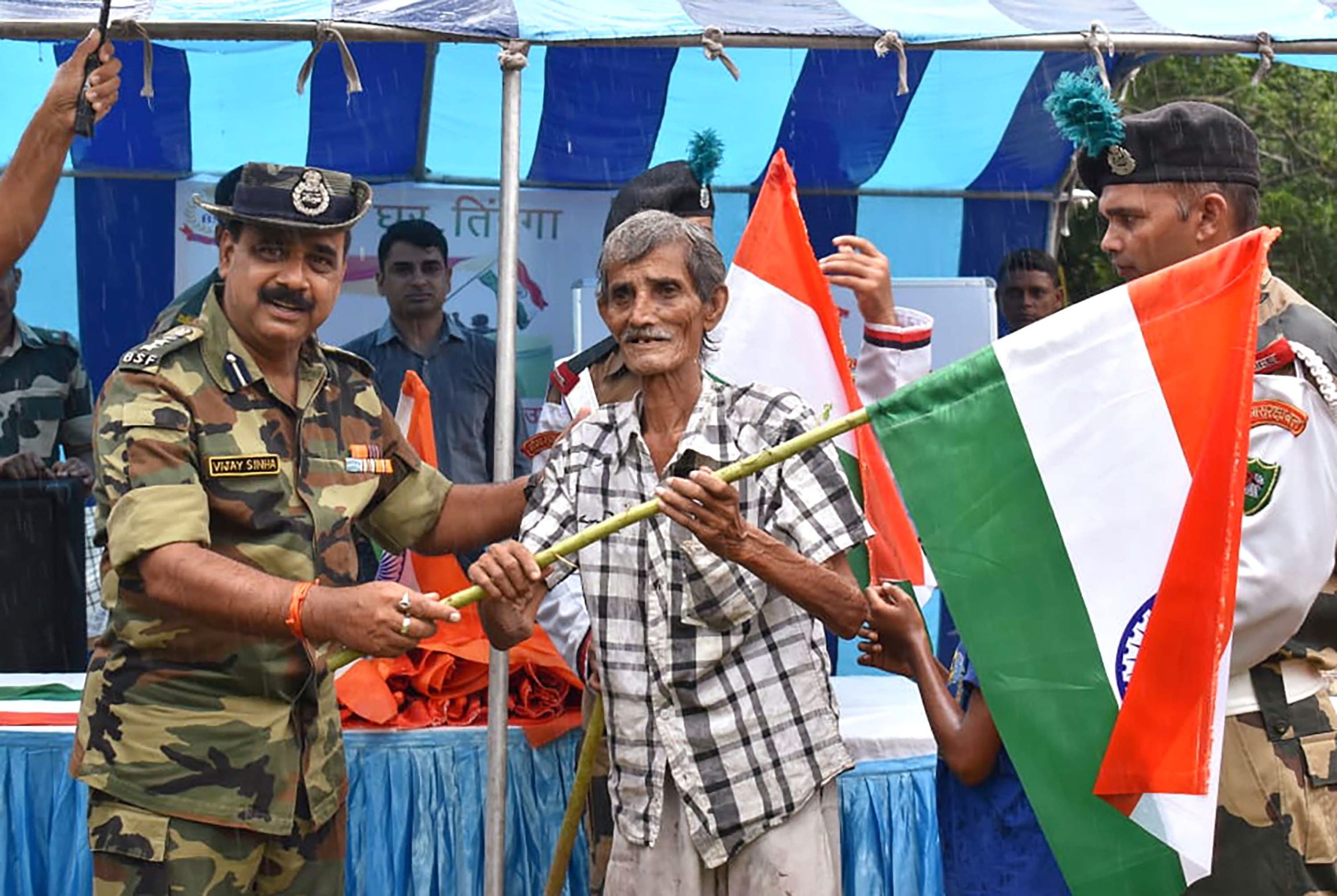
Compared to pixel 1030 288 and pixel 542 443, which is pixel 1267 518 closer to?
pixel 542 443

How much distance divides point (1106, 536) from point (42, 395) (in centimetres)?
450

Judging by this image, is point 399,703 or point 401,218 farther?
point 401,218

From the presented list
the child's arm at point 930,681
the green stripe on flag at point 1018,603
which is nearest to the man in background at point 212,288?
the green stripe on flag at point 1018,603

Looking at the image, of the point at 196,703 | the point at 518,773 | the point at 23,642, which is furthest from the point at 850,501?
the point at 23,642

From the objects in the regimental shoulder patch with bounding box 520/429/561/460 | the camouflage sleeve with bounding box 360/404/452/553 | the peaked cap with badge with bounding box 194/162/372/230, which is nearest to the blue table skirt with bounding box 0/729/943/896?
the regimental shoulder patch with bounding box 520/429/561/460

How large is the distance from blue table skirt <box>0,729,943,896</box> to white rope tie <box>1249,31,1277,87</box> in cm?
223

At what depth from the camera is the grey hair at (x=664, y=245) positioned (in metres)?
3.11

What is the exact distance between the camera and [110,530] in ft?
9.48

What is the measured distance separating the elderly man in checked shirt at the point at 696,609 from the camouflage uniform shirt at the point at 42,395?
3.34 m

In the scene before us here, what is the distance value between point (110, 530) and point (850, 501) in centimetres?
140

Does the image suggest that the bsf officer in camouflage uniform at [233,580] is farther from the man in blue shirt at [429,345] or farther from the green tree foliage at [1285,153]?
the green tree foliage at [1285,153]

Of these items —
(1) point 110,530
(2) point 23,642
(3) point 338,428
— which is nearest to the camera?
(1) point 110,530

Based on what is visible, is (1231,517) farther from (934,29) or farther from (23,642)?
(23,642)

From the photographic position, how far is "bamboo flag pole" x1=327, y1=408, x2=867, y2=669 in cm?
255
